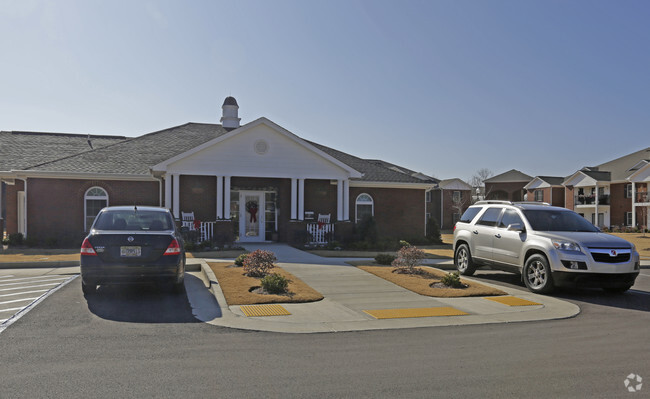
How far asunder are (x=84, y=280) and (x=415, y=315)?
5573 millimetres

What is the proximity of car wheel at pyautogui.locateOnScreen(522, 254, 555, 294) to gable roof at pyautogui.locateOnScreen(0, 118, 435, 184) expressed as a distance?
12.2 meters

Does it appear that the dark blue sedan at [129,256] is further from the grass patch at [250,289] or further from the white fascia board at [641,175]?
the white fascia board at [641,175]

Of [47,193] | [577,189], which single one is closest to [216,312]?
[47,193]

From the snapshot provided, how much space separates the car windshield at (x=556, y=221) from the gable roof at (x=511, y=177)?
5347 centimetres

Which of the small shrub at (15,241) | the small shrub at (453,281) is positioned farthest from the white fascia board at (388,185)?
the small shrub at (15,241)

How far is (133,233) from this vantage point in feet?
30.5

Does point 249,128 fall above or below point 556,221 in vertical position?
above

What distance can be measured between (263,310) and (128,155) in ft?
54.4

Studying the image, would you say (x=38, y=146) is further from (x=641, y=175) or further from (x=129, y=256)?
(x=641, y=175)

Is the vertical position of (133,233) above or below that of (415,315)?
above

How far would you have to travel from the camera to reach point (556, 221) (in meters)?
11.5

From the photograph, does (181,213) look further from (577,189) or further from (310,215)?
(577,189)

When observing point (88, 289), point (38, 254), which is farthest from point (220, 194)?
point (88, 289)

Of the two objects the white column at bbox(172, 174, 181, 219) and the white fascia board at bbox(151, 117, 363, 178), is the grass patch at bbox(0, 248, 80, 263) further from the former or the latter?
the white fascia board at bbox(151, 117, 363, 178)
